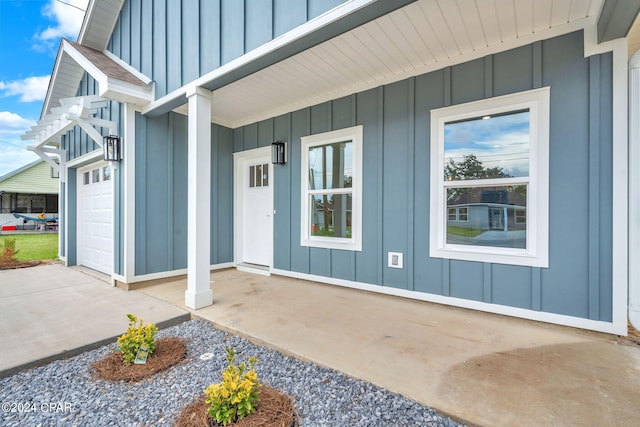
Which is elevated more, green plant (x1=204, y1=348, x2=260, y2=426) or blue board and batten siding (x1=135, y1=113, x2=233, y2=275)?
blue board and batten siding (x1=135, y1=113, x2=233, y2=275)

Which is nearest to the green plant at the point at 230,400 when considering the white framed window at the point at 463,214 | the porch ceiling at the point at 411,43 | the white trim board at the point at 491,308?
the white trim board at the point at 491,308

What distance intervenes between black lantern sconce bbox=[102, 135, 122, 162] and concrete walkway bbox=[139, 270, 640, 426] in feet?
7.73

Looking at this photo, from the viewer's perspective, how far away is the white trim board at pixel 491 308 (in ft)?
8.00

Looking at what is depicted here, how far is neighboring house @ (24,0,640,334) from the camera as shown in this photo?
2426mm

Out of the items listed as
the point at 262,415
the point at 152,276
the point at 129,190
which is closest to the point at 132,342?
the point at 262,415

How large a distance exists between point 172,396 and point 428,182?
3091 mm

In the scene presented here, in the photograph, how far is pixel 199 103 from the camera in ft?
10.7

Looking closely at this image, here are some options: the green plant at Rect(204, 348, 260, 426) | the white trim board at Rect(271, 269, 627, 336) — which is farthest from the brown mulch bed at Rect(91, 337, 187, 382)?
the white trim board at Rect(271, 269, 627, 336)

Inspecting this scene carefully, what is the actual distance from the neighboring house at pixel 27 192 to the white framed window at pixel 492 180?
16.1 meters

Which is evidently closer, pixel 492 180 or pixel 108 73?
pixel 492 180

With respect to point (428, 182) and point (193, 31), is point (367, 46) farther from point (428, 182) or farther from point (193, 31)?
point (193, 31)

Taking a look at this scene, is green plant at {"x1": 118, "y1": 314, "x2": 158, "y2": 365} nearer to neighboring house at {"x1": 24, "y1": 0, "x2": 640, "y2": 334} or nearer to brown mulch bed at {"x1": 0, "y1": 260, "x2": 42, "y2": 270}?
neighboring house at {"x1": 24, "y1": 0, "x2": 640, "y2": 334}

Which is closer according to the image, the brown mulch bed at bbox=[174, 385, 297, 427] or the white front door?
the brown mulch bed at bbox=[174, 385, 297, 427]

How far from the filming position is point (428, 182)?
3.31m
